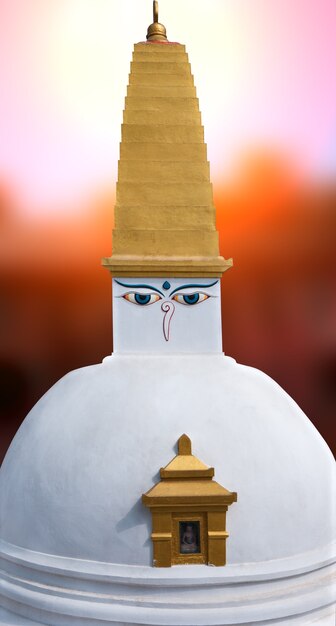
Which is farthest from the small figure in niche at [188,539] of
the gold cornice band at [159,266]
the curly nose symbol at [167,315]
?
the gold cornice band at [159,266]

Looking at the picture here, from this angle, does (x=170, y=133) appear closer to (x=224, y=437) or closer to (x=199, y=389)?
(x=199, y=389)

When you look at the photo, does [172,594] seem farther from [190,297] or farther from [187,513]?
[190,297]

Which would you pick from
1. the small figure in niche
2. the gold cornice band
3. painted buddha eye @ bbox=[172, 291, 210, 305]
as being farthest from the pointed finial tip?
the gold cornice band

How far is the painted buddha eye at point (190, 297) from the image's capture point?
21.1 ft

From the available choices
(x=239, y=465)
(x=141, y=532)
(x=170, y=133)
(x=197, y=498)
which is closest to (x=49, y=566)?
(x=141, y=532)

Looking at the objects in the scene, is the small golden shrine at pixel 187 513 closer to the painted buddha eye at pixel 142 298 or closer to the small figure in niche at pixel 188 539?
the small figure in niche at pixel 188 539

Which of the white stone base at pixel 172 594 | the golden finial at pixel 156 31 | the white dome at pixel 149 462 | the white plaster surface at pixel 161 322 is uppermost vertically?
the golden finial at pixel 156 31

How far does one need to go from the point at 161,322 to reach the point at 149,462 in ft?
5.71

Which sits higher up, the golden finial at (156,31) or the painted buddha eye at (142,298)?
the golden finial at (156,31)

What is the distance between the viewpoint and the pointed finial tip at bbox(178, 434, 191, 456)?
17.4 feet

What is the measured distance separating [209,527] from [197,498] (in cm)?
31

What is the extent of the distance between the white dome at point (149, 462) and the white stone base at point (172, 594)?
0.12 metres

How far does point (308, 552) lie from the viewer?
216 inches

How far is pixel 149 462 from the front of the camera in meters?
5.31
